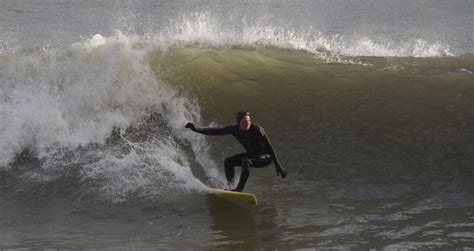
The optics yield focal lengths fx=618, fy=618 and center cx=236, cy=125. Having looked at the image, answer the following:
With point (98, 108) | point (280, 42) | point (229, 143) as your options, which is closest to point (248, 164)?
point (229, 143)

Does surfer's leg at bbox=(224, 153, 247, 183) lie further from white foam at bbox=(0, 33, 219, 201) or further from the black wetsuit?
white foam at bbox=(0, 33, 219, 201)

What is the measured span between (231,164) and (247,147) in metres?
0.32

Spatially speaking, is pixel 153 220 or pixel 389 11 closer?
pixel 153 220

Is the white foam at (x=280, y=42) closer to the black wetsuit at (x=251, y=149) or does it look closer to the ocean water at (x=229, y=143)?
the ocean water at (x=229, y=143)

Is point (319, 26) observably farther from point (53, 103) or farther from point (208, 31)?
point (53, 103)

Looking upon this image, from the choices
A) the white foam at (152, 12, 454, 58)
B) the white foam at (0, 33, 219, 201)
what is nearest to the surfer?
the white foam at (0, 33, 219, 201)

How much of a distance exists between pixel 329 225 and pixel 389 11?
665 inches

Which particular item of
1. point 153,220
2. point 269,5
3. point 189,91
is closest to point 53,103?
point 189,91

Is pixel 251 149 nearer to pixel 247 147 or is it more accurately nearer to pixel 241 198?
pixel 247 147

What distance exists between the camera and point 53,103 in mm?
10484

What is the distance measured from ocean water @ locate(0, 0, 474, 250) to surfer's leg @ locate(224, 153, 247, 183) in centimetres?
40

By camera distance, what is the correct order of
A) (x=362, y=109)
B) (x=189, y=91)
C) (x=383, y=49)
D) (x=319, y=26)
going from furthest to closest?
1. (x=319, y=26)
2. (x=383, y=49)
3. (x=189, y=91)
4. (x=362, y=109)

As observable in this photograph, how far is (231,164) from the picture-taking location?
26.9 ft

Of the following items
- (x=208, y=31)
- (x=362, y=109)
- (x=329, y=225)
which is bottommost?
(x=329, y=225)
